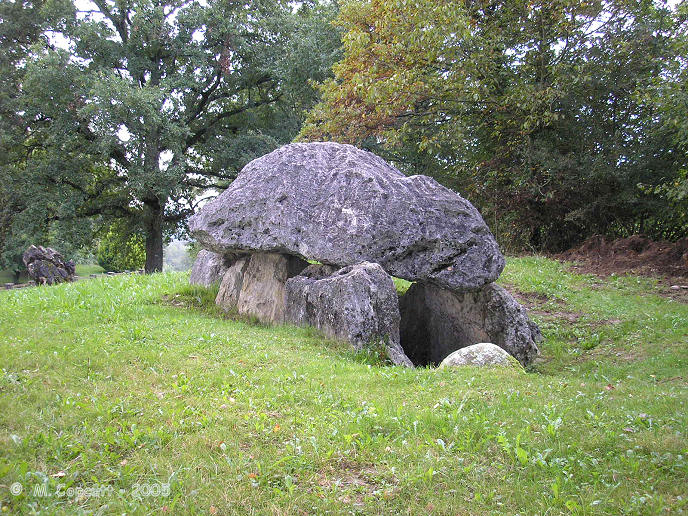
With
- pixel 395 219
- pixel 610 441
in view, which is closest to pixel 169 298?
pixel 395 219

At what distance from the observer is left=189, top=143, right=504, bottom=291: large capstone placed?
33.9 ft

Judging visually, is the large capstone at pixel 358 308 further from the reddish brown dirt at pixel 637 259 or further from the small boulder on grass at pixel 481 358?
the reddish brown dirt at pixel 637 259

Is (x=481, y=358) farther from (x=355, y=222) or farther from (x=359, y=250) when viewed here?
(x=355, y=222)

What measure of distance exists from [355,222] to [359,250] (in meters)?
0.59

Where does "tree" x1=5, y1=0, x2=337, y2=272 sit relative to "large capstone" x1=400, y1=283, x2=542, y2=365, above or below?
above

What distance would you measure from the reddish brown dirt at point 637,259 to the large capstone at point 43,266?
19242mm

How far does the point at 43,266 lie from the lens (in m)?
20.1

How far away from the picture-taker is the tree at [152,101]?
72.1 feet

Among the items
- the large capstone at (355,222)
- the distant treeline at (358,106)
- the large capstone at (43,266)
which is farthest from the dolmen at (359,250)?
the large capstone at (43,266)

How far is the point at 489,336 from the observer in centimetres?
1057

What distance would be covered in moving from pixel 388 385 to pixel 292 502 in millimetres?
3042

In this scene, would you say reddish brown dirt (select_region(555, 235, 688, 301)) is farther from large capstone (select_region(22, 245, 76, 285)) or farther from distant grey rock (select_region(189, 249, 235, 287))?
large capstone (select_region(22, 245, 76, 285))

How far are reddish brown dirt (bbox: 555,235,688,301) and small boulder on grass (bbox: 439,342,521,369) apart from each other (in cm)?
660

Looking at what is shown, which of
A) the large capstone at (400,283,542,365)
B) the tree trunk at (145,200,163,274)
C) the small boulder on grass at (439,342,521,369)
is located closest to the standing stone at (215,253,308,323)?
the large capstone at (400,283,542,365)
